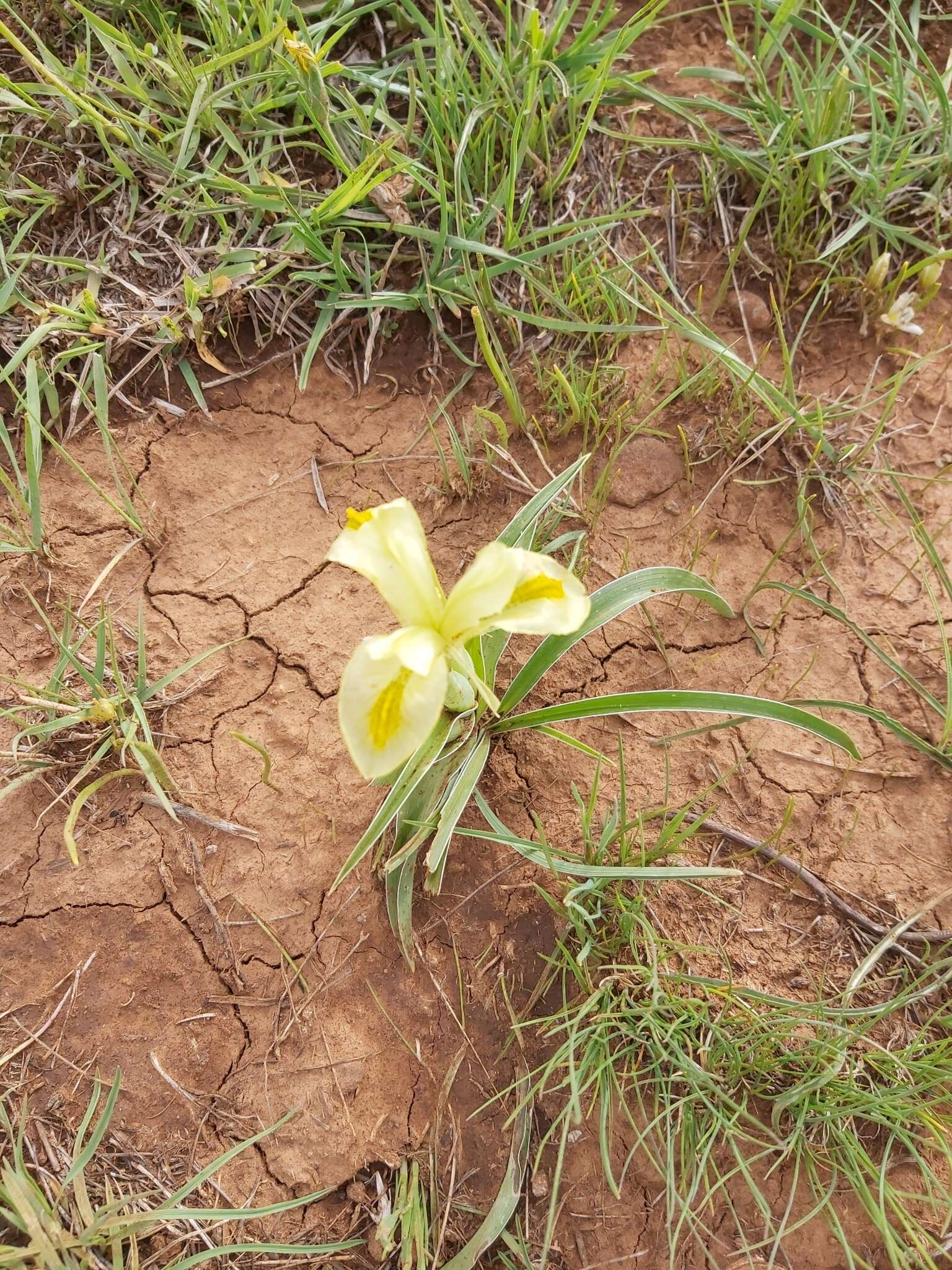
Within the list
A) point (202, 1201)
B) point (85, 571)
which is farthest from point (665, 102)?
point (202, 1201)

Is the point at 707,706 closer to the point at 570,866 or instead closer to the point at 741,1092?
the point at 570,866

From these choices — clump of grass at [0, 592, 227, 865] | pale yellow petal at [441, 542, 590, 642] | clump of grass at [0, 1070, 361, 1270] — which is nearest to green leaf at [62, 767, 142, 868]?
clump of grass at [0, 592, 227, 865]

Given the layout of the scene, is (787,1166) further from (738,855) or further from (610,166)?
(610,166)

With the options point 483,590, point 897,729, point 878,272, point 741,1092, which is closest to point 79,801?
point 483,590

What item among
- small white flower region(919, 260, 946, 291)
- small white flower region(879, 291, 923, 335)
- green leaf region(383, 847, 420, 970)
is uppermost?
small white flower region(919, 260, 946, 291)

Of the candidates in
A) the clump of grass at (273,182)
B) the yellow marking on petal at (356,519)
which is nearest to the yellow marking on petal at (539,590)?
the yellow marking on petal at (356,519)

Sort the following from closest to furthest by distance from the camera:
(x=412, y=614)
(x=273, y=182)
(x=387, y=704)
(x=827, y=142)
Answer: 1. (x=387, y=704)
2. (x=412, y=614)
3. (x=273, y=182)
4. (x=827, y=142)

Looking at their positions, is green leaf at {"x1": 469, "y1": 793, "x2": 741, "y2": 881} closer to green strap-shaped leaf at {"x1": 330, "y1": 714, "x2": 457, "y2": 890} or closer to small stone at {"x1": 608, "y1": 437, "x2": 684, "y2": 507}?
green strap-shaped leaf at {"x1": 330, "y1": 714, "x2": 457, "y2": 890}
